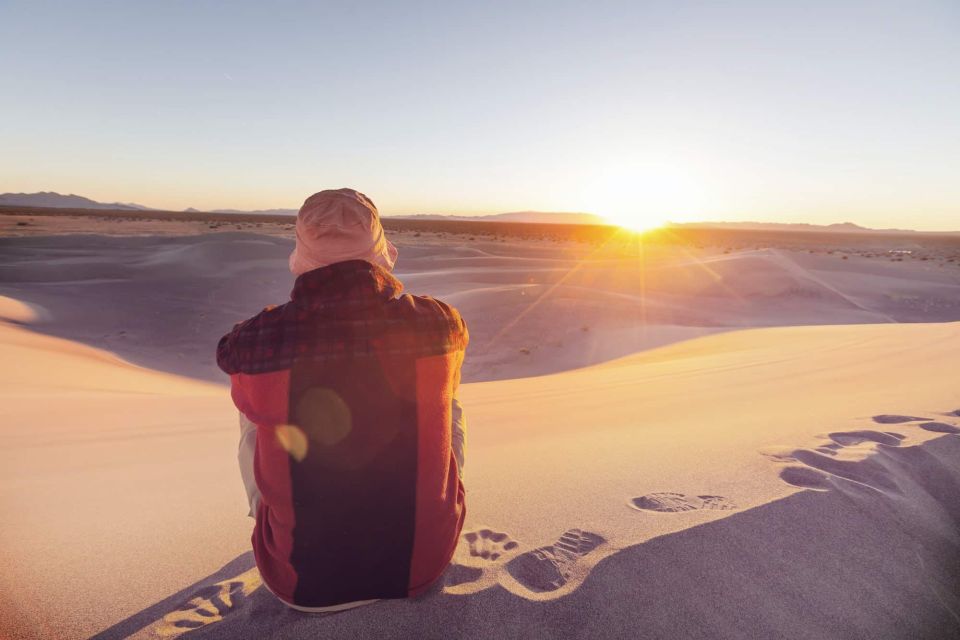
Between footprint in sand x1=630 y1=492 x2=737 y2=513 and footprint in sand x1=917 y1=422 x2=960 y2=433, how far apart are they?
5.52ft

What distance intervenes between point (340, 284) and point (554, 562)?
3.96 ft

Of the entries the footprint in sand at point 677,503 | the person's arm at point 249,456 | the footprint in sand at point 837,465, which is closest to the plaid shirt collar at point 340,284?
the person's arm at point 249,456

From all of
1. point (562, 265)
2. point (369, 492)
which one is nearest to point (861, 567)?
point (369, 492)

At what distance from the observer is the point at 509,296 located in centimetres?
1206

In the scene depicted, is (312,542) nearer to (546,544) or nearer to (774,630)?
(546,544)

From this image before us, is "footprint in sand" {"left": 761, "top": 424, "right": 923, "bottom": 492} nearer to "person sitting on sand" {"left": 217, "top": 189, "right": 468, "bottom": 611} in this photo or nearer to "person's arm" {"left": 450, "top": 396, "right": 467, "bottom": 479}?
"person's arm" {"left": 450, "top": 396, "right": 467, "bottom": 479}

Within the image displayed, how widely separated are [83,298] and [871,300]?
21.9 m

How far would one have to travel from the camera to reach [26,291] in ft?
38.5

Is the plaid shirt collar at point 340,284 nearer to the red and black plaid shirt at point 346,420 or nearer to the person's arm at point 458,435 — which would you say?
the red and black plaid shirt at point 346,420

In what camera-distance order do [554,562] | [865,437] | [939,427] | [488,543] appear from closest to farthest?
1. [554,562]
2. [488,543]
3. [865,437]
4. [939,427]

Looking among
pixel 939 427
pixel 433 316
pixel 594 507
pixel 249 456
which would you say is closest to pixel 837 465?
pixel 939 427

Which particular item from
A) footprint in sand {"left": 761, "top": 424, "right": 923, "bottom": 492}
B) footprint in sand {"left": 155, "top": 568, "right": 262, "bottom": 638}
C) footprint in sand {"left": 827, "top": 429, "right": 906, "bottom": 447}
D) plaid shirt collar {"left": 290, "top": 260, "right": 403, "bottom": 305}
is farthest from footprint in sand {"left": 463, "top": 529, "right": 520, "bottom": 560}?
footprint in sand {"left": 827, "top": 429, "right": 906, "bottom": 447}

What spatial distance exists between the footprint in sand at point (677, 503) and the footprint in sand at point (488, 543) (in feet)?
1.90

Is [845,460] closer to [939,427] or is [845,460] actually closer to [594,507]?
[939,427]
